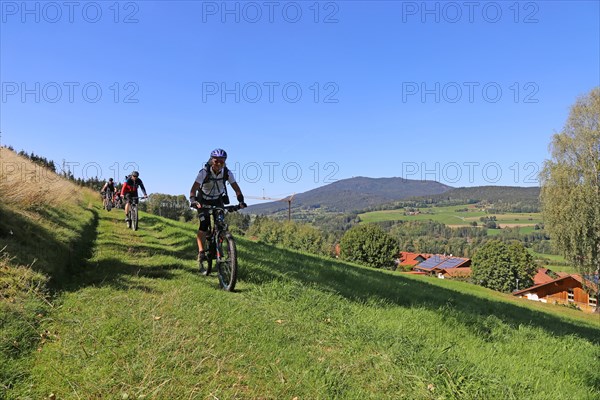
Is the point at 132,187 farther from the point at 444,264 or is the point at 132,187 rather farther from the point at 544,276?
the point at 444,264

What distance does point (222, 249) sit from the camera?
7523mm

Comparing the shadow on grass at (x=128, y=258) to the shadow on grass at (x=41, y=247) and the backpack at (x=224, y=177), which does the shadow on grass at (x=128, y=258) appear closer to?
the shadow on grass at (x=41, y=247)

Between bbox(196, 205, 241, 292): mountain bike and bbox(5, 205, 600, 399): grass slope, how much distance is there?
1.20 ft

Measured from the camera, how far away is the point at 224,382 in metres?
3.47

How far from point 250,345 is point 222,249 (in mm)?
3454

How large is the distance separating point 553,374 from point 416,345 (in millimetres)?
2118

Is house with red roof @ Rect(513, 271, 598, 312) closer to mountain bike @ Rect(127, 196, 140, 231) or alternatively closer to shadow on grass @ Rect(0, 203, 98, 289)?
mountain bike @ Rect(127, 196, 140, 231)

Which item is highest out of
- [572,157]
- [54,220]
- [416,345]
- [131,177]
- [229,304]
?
[572,157]

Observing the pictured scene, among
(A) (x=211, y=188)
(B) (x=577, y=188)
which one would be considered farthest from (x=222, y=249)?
(B) (x=577, y=188)

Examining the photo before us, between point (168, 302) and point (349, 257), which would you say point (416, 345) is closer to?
point (168, 302)

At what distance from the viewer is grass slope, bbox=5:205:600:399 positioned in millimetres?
3482

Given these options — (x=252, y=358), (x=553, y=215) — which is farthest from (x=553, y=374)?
(x=553, y=215)

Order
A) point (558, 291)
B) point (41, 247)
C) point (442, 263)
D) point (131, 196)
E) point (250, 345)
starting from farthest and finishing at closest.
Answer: point (442, 263), point (558, 291), point (131, 196), point (41, 247), point (250, 345)

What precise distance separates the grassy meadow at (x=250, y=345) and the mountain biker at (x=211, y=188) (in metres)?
1.29
